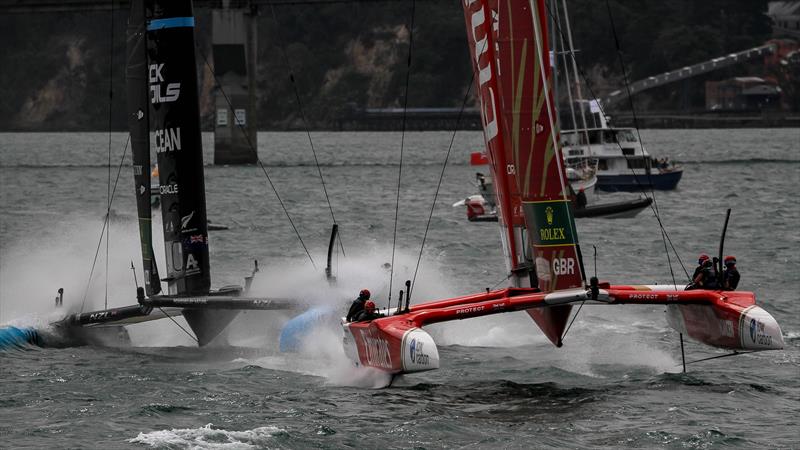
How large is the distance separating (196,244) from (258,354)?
199 cm

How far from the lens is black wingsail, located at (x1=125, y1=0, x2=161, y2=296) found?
2027 cm

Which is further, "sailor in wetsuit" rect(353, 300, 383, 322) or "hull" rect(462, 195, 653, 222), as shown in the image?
"hull" rect(462, 195, 653, 222)

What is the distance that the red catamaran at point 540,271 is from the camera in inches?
640

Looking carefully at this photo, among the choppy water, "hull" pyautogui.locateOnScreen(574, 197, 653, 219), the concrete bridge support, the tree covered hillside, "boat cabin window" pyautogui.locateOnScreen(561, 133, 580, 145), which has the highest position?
the tree covered hillside

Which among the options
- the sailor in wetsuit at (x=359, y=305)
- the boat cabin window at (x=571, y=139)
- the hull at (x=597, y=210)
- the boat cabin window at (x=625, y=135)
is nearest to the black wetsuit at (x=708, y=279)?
the sailor in wetsuit at (x=359, y=305)

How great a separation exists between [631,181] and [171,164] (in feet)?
121

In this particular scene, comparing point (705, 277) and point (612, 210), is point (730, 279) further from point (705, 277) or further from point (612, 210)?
point (612, 210)

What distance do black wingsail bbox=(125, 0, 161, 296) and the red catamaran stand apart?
4449mm

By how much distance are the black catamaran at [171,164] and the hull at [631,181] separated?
35.3 meters

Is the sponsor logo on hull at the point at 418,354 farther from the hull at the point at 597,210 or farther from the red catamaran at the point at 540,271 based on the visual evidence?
the hull at the point at 597,210

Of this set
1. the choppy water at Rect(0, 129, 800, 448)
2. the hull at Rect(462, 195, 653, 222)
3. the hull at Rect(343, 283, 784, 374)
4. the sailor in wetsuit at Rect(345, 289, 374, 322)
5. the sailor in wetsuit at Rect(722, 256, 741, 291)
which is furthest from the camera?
the hull at Rect(462, 195, 653, 222)

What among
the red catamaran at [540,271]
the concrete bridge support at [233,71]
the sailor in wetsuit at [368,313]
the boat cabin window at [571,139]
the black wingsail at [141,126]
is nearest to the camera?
the red catamaran at [540,271]

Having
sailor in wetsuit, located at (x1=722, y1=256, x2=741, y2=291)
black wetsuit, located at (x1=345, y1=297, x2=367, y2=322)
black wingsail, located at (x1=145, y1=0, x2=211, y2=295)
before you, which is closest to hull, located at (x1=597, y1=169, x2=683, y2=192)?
black wingsail, located at (x1=145, y1=0, x2=211, y2=295)

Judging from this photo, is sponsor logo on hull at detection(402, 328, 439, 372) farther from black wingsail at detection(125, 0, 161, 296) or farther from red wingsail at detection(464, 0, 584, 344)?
black wingsail at detection(125, 0, 161, 296)
